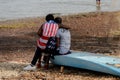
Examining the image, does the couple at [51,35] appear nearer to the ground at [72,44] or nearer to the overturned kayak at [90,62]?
the overturned kayak at [90,62]

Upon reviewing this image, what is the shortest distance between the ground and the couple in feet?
1.20

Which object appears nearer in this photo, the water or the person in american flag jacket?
the person in american flag jacket

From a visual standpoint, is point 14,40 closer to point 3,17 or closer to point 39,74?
point 39,74

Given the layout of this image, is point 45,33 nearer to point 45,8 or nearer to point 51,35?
point 51,35

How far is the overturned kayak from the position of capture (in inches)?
346

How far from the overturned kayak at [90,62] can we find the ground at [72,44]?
145 millimetres

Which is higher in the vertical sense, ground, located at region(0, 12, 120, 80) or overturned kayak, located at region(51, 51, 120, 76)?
overturned kayak, located at region(51, 51, 120, 76)

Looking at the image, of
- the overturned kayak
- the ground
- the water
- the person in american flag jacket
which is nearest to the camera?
the overturned kayak

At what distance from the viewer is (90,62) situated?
29.6 feet

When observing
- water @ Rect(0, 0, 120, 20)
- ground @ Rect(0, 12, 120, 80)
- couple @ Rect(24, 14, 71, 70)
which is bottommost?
water @ Rect(0, 0, 120, 20)

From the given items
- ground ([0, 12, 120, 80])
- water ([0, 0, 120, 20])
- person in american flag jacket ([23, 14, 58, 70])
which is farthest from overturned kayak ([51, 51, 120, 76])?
water ([0, 0, 120, 20])

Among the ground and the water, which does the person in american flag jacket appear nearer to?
the ground

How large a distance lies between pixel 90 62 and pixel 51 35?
43.7 inches

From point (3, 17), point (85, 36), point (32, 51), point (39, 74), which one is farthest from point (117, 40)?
point (3, 17)
